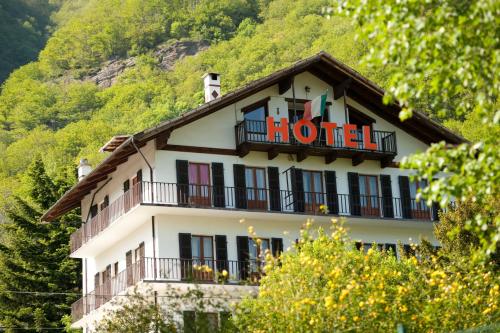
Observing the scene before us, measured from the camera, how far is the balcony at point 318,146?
146ft

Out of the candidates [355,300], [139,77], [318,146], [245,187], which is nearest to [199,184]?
[245,187]

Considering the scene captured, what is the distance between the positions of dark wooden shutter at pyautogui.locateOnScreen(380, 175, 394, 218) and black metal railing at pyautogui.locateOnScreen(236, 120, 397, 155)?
1.29 m

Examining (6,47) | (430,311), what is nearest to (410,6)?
(430,311)

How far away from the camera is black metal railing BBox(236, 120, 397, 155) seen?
44.6m

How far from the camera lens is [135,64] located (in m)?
159

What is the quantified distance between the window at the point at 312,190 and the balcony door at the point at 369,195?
1.95 metres

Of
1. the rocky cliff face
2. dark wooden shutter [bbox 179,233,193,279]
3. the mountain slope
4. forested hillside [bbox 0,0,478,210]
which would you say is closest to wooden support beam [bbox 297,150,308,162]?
dark wooden shutter [bbox 179,233,193,279]

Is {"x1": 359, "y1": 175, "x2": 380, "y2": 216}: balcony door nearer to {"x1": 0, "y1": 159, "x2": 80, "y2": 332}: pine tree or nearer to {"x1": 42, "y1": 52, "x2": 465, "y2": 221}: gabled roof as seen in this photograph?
{"x1": 42, "y1": 52, "x2": 465, "y2": 221}: gabled roof

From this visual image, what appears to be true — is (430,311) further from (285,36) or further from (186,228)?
(285,36)

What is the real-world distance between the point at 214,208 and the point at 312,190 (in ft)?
17.6

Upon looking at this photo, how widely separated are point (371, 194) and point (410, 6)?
3123cm

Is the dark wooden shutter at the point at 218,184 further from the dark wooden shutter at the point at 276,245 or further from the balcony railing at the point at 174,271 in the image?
the dark wooden shutter at the point at 276,245

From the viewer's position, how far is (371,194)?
47.8 meters

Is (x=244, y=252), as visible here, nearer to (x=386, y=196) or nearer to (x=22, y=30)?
(x=386, y=196)
